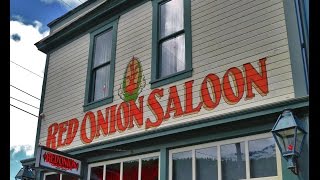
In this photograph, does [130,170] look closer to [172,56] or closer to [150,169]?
[150,169]

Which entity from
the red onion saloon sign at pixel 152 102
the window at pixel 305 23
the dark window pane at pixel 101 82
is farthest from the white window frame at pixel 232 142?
the dark window pane at pixel 101 82

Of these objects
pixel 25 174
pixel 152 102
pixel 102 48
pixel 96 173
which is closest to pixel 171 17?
pixel 152 102

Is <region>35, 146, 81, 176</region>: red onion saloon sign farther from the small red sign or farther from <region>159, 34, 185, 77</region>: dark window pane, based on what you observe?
<region>159, 34, 185, 77</region>: dark window pane

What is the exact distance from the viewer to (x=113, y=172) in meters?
8.70

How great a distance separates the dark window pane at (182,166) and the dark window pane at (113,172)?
1687mm

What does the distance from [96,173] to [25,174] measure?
2458mm

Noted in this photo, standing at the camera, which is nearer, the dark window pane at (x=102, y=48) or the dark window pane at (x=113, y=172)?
the dark window pane at (x=113, y=172)

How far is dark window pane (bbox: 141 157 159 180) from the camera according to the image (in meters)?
7.82

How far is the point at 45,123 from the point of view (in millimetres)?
11281

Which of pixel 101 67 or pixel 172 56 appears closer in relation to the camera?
pixel 172 56

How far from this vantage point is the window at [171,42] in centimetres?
829

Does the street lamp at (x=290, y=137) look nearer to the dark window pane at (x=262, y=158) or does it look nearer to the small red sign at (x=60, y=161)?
the dark window pane at (x=262, y=158)

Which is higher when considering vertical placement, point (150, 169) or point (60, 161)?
point (60, 161)

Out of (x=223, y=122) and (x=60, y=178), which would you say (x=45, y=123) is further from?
(x=223, y=122)
